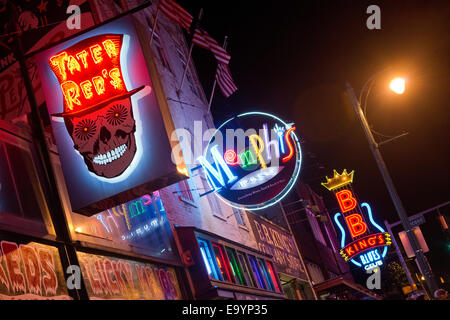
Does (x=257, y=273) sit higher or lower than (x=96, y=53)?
lower

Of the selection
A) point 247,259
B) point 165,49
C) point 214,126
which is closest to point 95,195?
point 247,259

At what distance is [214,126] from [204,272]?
11825 millimetres

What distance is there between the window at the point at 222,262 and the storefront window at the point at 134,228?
7.55 feet

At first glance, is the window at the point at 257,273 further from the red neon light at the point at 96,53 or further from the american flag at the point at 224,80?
the red neon light at the point at 96,53

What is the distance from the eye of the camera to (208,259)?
42.6ft

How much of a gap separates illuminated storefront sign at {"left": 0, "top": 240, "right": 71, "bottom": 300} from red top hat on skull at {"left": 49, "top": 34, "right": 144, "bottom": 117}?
225 centimetres

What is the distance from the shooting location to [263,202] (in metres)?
14.3

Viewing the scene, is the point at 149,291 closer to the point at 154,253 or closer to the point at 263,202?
the point at 154,253

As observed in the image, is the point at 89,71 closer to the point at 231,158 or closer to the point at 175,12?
the point at 175,12

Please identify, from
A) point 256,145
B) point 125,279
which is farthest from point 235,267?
point 125,279

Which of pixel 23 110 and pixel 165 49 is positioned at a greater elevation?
pixel 165 49

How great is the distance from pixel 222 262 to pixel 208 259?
1.20 metres

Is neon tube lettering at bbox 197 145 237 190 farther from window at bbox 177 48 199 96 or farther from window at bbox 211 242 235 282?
window at bbox 177 48 199 96
